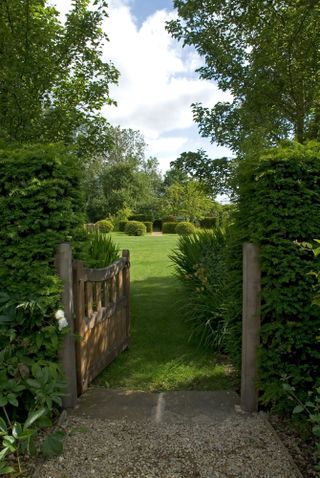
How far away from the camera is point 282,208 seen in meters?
2.52

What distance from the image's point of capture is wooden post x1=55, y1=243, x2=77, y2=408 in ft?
8.91

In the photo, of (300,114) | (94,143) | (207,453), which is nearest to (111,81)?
(94,143)

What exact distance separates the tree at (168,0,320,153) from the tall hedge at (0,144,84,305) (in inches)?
116

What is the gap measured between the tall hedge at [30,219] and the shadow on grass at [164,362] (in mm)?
1393

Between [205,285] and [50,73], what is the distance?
3.59m

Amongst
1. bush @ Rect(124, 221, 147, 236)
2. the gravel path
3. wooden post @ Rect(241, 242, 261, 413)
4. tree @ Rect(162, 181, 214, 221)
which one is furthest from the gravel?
tree @ Rect(162, 181, 214, 221)

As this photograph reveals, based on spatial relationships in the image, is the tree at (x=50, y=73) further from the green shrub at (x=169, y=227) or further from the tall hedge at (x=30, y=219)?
the green shrub at (x=169, y=227)

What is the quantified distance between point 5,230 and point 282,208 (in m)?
1.94

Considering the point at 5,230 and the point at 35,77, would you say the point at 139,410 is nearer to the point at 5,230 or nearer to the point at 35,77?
the point at 5,230

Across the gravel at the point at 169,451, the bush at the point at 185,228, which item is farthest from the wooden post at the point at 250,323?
the bush at the point at 185,228

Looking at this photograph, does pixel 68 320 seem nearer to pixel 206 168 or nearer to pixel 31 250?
pixel 31 250

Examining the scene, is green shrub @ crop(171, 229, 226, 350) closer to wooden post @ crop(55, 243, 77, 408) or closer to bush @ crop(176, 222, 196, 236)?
wooden post @ crop(55, 243, 77, 408)

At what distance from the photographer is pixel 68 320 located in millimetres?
2771

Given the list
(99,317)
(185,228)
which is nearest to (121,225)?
(185,228)
